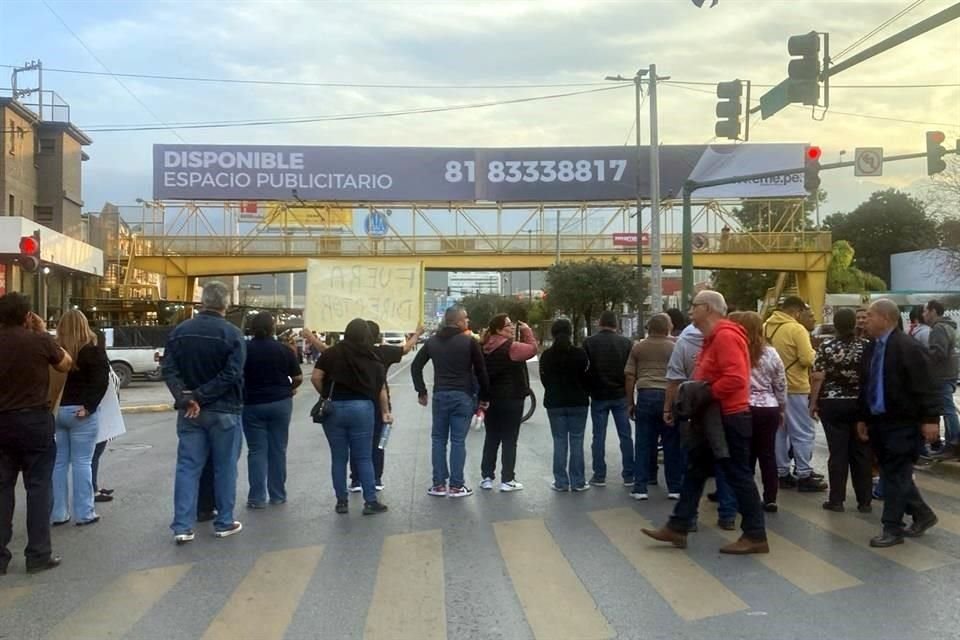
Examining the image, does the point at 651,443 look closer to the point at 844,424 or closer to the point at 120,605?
the point at 844,424

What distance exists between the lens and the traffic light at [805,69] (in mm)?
11977

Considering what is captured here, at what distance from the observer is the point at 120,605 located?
225 inches

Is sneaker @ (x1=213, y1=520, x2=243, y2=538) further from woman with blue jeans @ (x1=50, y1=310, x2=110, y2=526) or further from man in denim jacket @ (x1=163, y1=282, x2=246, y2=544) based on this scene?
woman with blue jeans @ (x1=50, y1=310, x2=110, y2=526)

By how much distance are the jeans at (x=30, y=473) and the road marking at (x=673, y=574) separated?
4233 mm

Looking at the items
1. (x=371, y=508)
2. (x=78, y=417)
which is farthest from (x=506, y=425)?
(x=78, y=417)

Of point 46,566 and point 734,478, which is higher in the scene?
point 734,478

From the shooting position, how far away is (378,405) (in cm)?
879

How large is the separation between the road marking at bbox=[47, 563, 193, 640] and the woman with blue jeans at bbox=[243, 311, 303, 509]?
1953mm

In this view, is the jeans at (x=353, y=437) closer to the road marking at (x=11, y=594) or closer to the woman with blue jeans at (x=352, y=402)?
the woman with blue jeans at (x=352, y=402)

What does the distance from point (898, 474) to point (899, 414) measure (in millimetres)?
468

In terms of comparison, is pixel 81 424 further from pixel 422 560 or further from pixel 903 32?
pixel 903 32

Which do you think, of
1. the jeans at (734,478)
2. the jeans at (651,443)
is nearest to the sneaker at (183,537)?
the jeans at (734,478)

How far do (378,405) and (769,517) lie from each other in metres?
3.73

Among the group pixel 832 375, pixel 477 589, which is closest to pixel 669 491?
pixel 832 375
